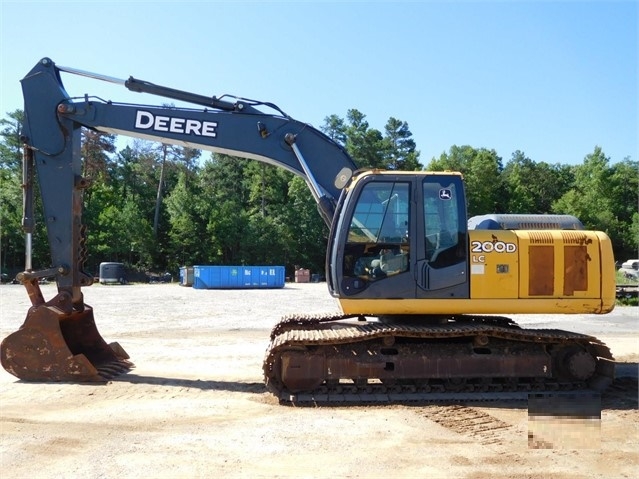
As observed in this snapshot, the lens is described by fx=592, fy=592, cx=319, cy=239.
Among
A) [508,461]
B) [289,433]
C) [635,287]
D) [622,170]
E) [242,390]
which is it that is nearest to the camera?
[508,461]

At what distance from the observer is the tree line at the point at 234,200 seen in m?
62.4

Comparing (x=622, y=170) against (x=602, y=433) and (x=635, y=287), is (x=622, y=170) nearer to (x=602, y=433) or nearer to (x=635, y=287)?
(x=635, y=287)

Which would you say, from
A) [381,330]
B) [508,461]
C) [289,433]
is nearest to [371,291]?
[381,330]

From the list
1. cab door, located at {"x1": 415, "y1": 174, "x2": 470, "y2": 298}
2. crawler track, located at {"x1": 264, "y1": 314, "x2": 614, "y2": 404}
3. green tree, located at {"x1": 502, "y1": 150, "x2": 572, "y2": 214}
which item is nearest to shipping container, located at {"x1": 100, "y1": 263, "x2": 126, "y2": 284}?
crawler track, located at {"x1": 264, "y1": 314, "x2": 614, "y2": 404}

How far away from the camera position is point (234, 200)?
71.8 metres

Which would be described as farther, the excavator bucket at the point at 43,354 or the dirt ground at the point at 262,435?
the excavator bucket at the point at 43,354

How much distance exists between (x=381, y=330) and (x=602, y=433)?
279 cm

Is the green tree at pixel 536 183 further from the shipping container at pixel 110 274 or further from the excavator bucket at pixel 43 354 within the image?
the excavator bucket at pixel 43 354

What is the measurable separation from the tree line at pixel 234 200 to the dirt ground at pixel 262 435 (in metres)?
51.4

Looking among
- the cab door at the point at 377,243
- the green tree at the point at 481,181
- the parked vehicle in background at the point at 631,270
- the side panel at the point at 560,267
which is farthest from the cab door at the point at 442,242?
the green tree at the point at 481,181

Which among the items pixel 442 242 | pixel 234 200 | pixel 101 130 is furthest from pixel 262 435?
pixel 234 200

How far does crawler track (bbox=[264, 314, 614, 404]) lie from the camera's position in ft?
25.8

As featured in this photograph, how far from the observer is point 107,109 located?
9547 mm

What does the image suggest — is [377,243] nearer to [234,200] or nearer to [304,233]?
[304,233]
